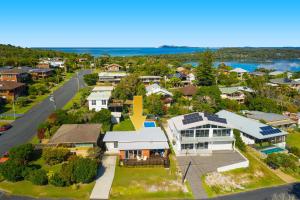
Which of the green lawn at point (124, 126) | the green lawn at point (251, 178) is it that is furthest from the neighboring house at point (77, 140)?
the green lawn at point (251, 178)

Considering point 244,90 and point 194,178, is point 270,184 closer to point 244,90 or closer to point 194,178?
point 194,178

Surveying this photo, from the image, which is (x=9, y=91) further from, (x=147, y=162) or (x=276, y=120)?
(x=276, y=120)

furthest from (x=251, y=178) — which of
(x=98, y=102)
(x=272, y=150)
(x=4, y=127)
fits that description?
(x=4, y=127)

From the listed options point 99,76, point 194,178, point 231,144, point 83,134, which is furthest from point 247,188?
point 99,76

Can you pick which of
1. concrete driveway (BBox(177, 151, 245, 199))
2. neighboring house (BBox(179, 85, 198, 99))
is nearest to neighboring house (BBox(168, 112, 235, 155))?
concrete driveway (BBox(177, 151, 245, 199))

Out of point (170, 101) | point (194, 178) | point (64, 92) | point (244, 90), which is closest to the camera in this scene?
point (194, 178)

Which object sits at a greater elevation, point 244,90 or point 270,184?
point 244,90

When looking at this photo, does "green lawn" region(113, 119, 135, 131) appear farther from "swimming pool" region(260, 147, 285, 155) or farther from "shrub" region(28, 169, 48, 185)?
"swimming pool" region(260, 147, 285, 155)
